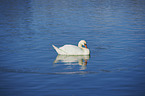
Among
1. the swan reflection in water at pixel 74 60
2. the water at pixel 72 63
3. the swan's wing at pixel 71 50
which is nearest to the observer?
the water at pixel 72 63

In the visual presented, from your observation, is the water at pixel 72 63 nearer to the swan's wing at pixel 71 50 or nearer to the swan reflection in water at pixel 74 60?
the swan reflection in water at pixel 74 60

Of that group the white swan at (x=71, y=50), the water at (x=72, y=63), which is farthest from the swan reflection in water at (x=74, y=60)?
the white swan at (x=71, y=50)

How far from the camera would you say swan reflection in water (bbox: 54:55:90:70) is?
17.2 meters

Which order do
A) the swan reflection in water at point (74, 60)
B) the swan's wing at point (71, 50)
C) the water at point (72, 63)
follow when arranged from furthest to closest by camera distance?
the swan's wing at point (71, 50)
the swan reflection in water at point (74, 60)
the water at point (72, 63)

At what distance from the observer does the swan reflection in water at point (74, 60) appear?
56.3 ft

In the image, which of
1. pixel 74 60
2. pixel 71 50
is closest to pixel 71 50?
pixel 71 50

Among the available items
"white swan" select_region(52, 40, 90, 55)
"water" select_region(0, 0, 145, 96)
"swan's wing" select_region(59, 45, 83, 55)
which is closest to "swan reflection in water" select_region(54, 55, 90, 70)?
"water" select_region(0, 0, 145, 96)

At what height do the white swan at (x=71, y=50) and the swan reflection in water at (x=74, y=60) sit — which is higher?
the white swan at (x=71, y=50)

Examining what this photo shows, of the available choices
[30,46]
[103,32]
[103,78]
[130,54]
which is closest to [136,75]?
[103,78]

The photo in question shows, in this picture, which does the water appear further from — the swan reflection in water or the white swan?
the white swan

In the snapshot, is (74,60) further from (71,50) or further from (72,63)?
(71,50)

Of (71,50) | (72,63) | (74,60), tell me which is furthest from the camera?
(71,50)

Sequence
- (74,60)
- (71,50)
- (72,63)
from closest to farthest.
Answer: (72,63) < (74,60) < (71,50)

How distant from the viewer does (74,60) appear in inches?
710
